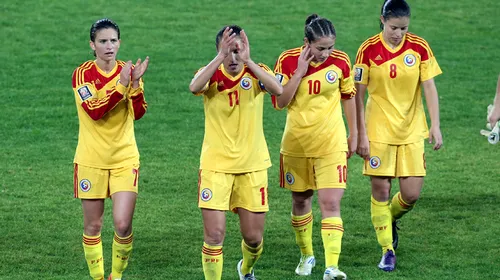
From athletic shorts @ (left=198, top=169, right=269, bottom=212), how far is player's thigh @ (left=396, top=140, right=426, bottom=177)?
151 cm

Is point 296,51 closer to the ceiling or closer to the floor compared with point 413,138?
closer to the ceiling

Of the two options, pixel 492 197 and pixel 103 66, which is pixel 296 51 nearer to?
pixel 103 66

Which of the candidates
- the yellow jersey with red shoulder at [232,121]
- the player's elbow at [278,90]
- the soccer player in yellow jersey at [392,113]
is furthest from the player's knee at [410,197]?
the player's elbow at [278,90]

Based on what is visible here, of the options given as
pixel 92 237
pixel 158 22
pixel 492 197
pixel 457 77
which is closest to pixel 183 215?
pixel 92 237

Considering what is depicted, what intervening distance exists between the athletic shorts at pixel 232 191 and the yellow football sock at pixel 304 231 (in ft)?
2.92

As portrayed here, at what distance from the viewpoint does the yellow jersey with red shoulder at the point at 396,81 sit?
8.89 metres

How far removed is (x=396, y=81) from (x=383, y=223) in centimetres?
120

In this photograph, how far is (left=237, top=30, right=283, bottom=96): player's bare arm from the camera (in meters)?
7.63

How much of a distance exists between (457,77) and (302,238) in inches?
334

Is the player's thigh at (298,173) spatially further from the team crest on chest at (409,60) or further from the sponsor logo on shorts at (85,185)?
the sponsor logo on shorts at (85,185)

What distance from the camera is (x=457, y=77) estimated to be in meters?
16.7

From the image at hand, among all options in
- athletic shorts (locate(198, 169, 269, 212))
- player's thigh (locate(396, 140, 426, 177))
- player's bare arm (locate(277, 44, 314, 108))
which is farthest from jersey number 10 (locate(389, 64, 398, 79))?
athletic shorts (locate(198, 169, 269, 212))

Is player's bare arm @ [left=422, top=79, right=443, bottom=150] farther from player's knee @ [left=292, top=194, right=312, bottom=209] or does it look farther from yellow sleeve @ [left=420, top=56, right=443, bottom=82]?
player's knee @ [left=292, top=194, right=312, bottom=209]

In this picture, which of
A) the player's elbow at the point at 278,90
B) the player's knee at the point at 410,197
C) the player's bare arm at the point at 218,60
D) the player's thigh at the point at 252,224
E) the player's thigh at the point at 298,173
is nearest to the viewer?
the player's bare arm at the point at 218,60
